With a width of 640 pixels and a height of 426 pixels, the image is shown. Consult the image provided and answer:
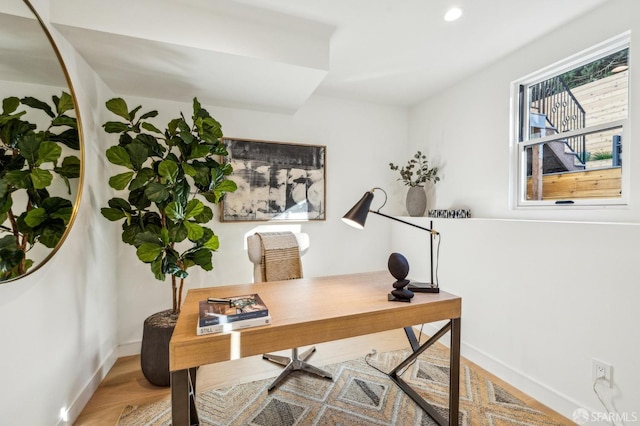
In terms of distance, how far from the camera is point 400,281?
1650 millimetres

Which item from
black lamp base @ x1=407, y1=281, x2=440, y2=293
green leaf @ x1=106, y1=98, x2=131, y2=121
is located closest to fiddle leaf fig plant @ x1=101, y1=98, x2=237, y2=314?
green leaf @ x1=106, y1=98, x2=131, y2=121

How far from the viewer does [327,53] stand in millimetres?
2102

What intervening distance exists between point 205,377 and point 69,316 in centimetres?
99

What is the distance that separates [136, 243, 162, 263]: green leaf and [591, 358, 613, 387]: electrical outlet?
2.71m

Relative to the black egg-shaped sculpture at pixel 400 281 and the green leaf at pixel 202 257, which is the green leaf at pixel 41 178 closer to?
the green leaf at pixel 202 257

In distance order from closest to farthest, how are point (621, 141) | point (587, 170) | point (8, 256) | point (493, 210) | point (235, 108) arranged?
point (8, 256) < point (621, 141) < point (587, 170) < point (493, 210) < point (235, 108)

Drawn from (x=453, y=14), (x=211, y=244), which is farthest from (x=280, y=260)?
(x=453, y=14)

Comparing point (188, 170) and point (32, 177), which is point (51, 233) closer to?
point (32, 177)

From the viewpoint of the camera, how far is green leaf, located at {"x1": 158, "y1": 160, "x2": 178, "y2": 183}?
1.89m

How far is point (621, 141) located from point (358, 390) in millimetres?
2285

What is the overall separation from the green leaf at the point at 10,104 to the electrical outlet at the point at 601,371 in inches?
122

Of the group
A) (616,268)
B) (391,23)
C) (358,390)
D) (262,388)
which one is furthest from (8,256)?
(616,268)

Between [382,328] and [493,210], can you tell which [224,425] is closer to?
[382,328]

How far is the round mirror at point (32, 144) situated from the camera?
1144mm
